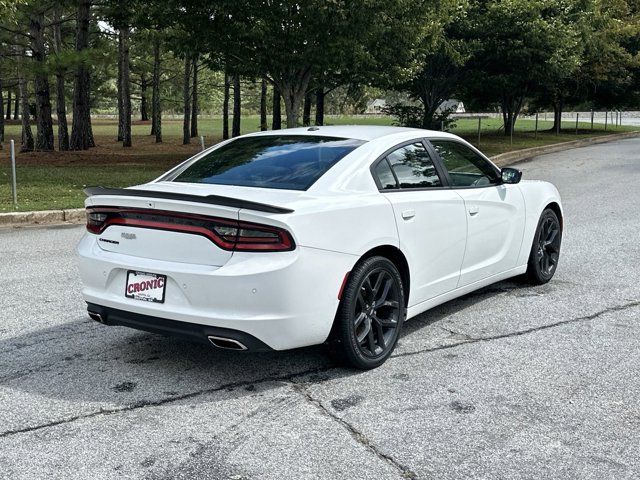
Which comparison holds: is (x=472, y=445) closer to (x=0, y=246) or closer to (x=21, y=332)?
(x=21, y=332)

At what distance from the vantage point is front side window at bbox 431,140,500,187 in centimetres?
575

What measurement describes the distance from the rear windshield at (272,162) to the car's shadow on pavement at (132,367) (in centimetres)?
115

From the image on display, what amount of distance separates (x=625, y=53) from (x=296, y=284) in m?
39.1

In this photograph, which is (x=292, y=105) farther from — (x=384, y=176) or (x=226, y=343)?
(x=226, y=343)

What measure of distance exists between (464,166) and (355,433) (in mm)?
2983

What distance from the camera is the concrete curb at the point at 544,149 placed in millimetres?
23786

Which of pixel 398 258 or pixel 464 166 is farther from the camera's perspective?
pixel 464 166

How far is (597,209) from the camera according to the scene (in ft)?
40.9

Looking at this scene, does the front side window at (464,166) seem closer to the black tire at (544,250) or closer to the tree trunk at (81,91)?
the black tire at (544,250)

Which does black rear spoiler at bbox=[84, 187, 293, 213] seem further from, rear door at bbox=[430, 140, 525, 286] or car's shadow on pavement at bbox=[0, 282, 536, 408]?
rear door at bbox=[430, 140, 525, 286]

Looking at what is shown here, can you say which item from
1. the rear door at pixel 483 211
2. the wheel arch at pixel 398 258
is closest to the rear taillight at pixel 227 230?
the wheel arch at pixel 398 258

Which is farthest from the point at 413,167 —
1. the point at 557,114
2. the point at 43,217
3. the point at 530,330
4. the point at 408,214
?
the point at 557,114

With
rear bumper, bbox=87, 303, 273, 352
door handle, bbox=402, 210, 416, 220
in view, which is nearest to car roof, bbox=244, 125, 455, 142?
door handle, bbox=402, 210, 416, 220

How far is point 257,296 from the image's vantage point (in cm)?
405
